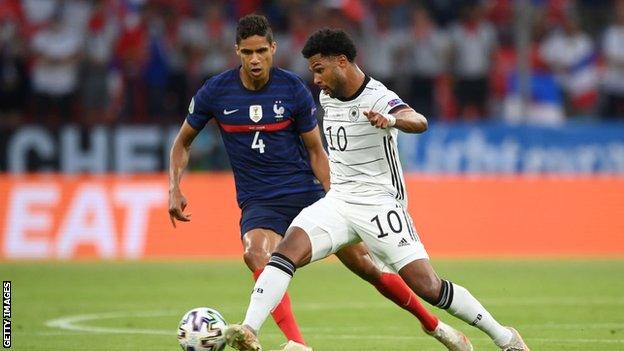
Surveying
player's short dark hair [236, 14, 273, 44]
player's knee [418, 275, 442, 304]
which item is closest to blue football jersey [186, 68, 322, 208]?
player's short dark hair [236, 14, 273, 44]

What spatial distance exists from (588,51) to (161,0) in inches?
282

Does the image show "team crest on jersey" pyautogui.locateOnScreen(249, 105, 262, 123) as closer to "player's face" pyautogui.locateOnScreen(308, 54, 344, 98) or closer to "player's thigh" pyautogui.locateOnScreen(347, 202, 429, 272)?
"player's face" pyautogui.locateOnScreen(308, 54, 344, 98)

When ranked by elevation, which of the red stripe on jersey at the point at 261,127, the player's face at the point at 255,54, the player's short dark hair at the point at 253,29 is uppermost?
the player's short dark hair at the point at 253,29

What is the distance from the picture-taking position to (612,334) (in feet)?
35.0

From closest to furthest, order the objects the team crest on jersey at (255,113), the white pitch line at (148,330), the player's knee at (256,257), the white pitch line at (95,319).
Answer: the player's knee at (256,257) → the team crest on jersey at (255,113) → the white pitch line at (148,330) → the white pitch line at (95,319)

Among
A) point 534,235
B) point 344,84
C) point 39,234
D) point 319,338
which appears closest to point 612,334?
point 319,338

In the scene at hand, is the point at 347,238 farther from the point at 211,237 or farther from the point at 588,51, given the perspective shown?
the point at 588,51

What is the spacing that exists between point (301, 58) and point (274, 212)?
11743 millimetres

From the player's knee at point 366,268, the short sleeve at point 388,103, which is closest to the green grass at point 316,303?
the player's knee at point 366,268

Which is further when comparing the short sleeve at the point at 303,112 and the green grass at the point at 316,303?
the green grass at the point at 316,303

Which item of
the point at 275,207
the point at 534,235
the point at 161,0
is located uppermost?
the point at 161,0

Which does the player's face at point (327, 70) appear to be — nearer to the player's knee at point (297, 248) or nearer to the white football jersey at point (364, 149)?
the white football jersey at point (364, 149)

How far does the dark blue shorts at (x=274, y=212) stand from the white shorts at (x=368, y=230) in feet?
2.14

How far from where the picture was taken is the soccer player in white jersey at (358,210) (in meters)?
8.82
